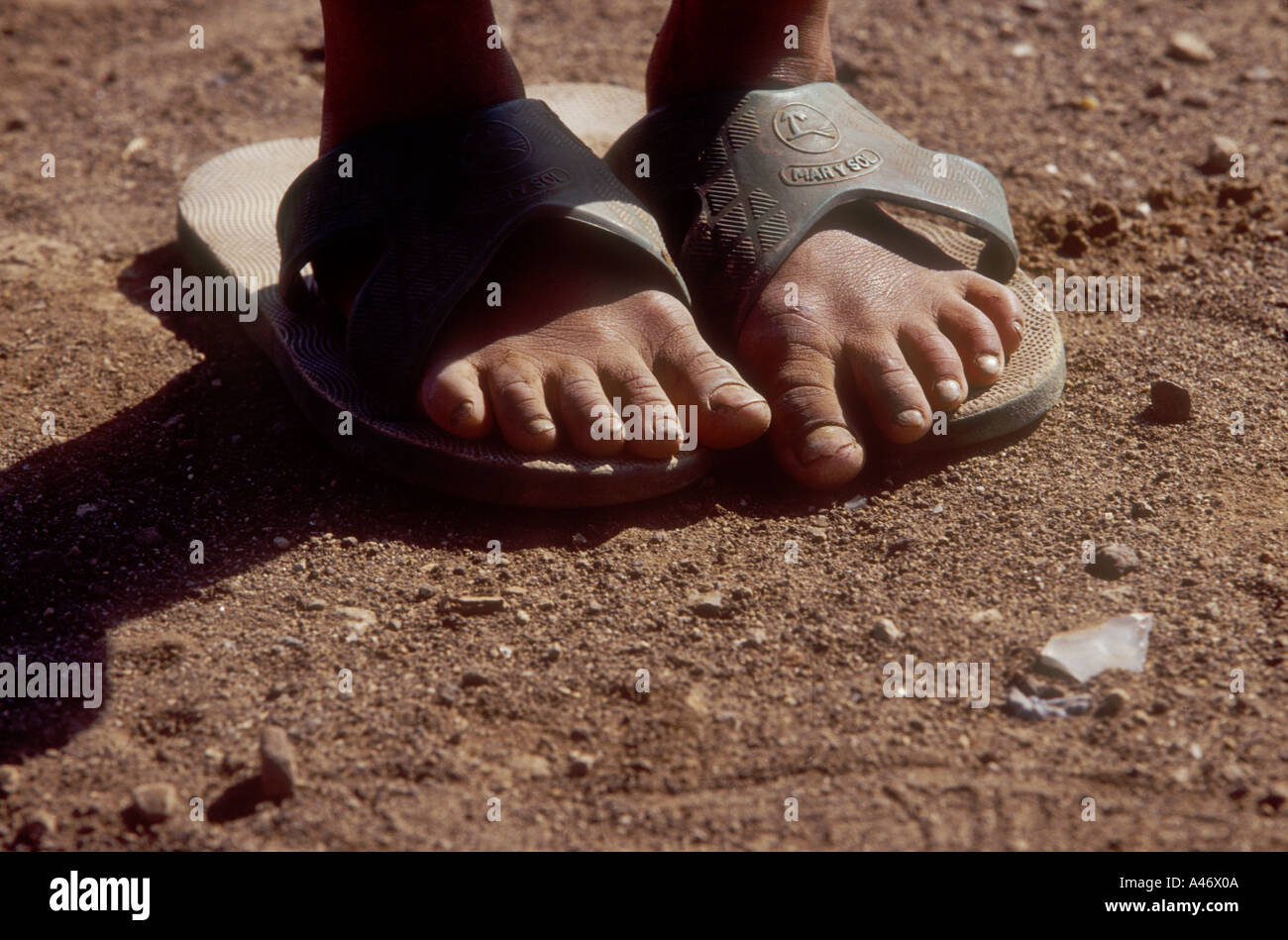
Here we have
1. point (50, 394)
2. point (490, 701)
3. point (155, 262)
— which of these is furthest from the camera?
point (155, 262)

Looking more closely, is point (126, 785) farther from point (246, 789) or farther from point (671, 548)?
point (671, 548)

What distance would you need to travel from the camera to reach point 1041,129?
296 centimetres

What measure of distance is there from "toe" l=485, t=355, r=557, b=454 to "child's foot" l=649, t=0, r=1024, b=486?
350 mm

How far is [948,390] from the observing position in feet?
5.95

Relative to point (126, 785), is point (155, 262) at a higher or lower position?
higher

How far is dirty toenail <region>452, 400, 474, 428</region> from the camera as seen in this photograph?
5.81 ft

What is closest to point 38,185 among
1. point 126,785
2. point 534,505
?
point 534,505

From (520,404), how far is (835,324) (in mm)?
514

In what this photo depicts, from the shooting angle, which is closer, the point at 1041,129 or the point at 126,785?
the point at 126,785

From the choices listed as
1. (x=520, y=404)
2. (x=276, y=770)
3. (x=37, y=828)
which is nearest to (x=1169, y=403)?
(x=520, y=404)

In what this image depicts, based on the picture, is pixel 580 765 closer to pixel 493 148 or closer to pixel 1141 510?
pixel 1141 510

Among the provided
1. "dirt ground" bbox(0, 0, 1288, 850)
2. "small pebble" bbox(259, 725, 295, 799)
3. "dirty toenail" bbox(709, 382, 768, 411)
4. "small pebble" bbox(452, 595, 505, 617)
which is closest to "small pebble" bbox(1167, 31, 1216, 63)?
"dirt ground" bbox(0, 0, 1288, 850)

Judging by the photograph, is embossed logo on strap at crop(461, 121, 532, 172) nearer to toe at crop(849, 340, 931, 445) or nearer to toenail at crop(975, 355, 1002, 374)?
toe at crop(849, 340, 931, 445)

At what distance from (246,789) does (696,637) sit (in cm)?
57
